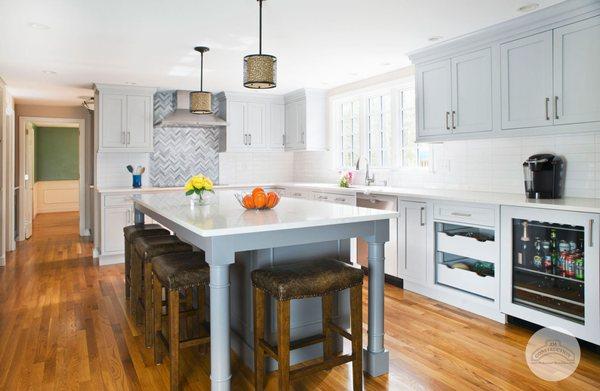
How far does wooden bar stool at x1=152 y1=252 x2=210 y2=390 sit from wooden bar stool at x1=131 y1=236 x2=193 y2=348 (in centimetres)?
26

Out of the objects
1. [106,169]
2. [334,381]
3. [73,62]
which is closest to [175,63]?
[73,62]

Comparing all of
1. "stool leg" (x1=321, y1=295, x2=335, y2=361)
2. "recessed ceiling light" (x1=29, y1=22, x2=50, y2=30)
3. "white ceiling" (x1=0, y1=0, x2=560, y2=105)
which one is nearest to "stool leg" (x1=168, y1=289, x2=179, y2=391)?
"stool leg" (x1=321, y1=295, x2=335, y2=361)

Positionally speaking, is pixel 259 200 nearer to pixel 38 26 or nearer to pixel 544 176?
pixel 544 176

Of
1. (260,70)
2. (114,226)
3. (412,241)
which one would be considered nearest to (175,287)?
(260,70)

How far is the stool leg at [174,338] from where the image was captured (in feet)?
7.70

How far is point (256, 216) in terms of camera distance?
2.52m

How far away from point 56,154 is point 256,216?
36.9 feet

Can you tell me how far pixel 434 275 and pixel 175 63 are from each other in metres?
3.49

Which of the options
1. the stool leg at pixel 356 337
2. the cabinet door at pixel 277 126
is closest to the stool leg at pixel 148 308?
the stool leg at pixel 356 337

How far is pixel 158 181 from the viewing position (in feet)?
21.6

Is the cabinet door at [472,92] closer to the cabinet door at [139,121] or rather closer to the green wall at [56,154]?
the cabinet door at [139,121]

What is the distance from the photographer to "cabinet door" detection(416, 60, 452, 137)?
4.16m

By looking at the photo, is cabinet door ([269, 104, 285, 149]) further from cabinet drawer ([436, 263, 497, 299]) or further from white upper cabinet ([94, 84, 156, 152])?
cabinet drawer ([436, 263, 497, 299])

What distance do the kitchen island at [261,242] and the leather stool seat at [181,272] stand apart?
0.61ft
